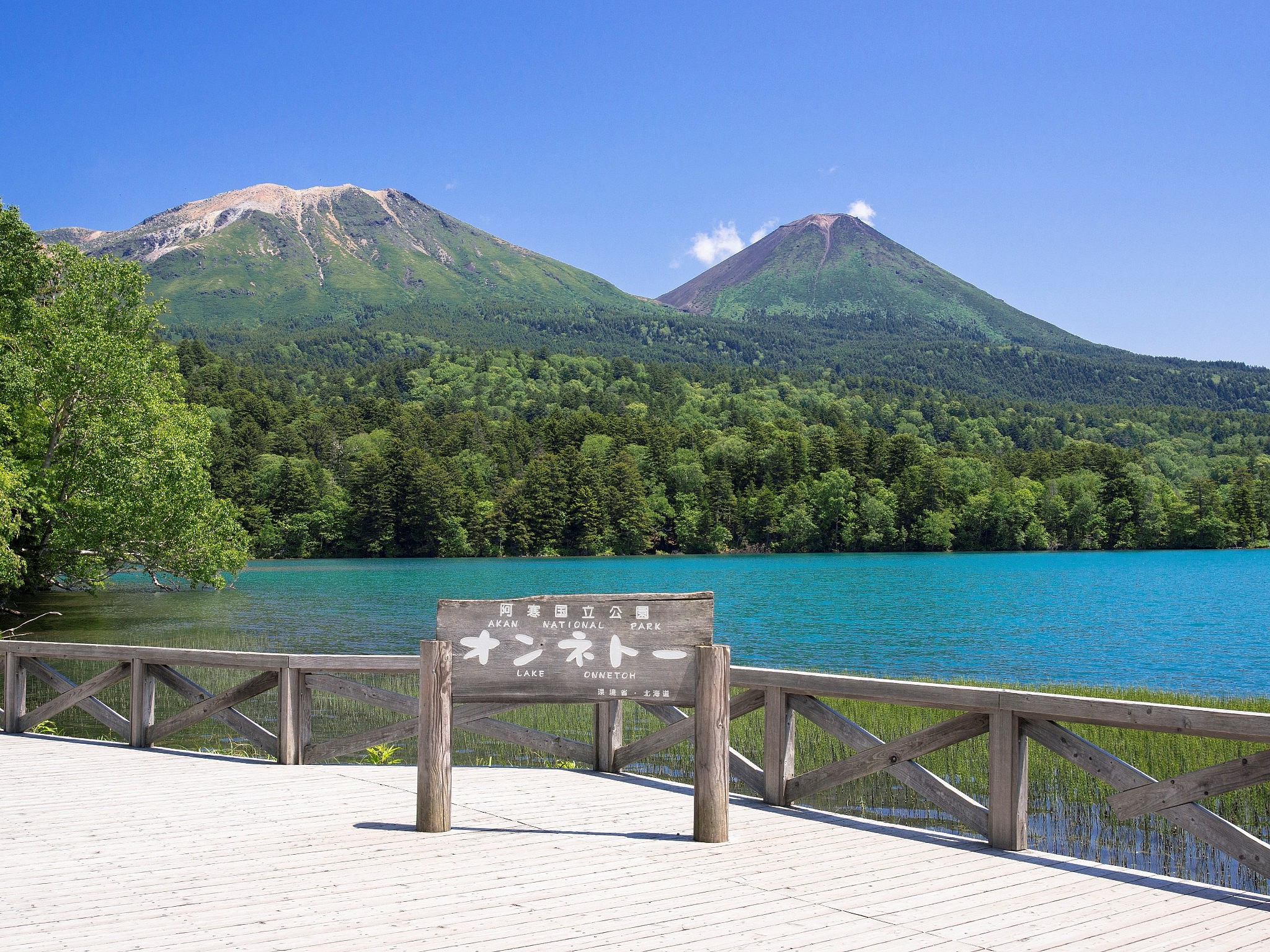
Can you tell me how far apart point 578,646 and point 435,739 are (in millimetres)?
1090

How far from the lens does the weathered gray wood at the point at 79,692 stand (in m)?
9.86

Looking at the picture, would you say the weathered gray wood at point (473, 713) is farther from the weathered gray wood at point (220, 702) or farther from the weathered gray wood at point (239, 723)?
Result: the weathered gray wood at point (239, 723)

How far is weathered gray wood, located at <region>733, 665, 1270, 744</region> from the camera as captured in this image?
5004mm

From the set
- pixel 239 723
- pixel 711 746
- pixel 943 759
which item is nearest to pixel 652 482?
pixel 943 759

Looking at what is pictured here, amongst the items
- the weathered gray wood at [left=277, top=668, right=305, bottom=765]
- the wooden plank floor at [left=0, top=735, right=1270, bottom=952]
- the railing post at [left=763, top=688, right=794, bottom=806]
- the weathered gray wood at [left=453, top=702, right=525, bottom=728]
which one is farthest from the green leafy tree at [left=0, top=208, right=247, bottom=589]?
the railing post at [left=763, top=688, right=794, bottom=806]

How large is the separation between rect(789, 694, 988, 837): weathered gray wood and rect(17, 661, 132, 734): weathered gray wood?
6.88 m

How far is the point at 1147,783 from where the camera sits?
5.35 metres

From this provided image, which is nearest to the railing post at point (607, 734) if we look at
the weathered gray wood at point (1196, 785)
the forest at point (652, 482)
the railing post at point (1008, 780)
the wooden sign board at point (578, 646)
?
the wooden sign board at point (578, 646)

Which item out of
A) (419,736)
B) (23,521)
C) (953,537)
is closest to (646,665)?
(419,736)

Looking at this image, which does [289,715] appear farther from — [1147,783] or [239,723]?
[1147,783]

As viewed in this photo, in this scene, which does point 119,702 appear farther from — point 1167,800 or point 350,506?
point 350,506

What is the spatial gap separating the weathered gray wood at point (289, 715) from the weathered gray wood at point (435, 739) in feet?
9.07

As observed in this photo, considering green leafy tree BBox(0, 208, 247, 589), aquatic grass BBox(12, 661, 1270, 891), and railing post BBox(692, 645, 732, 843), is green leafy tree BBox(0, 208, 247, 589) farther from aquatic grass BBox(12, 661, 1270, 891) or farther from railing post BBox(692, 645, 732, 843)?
railing post BBox(692, 645, 732, 843)

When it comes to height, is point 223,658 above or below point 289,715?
above
